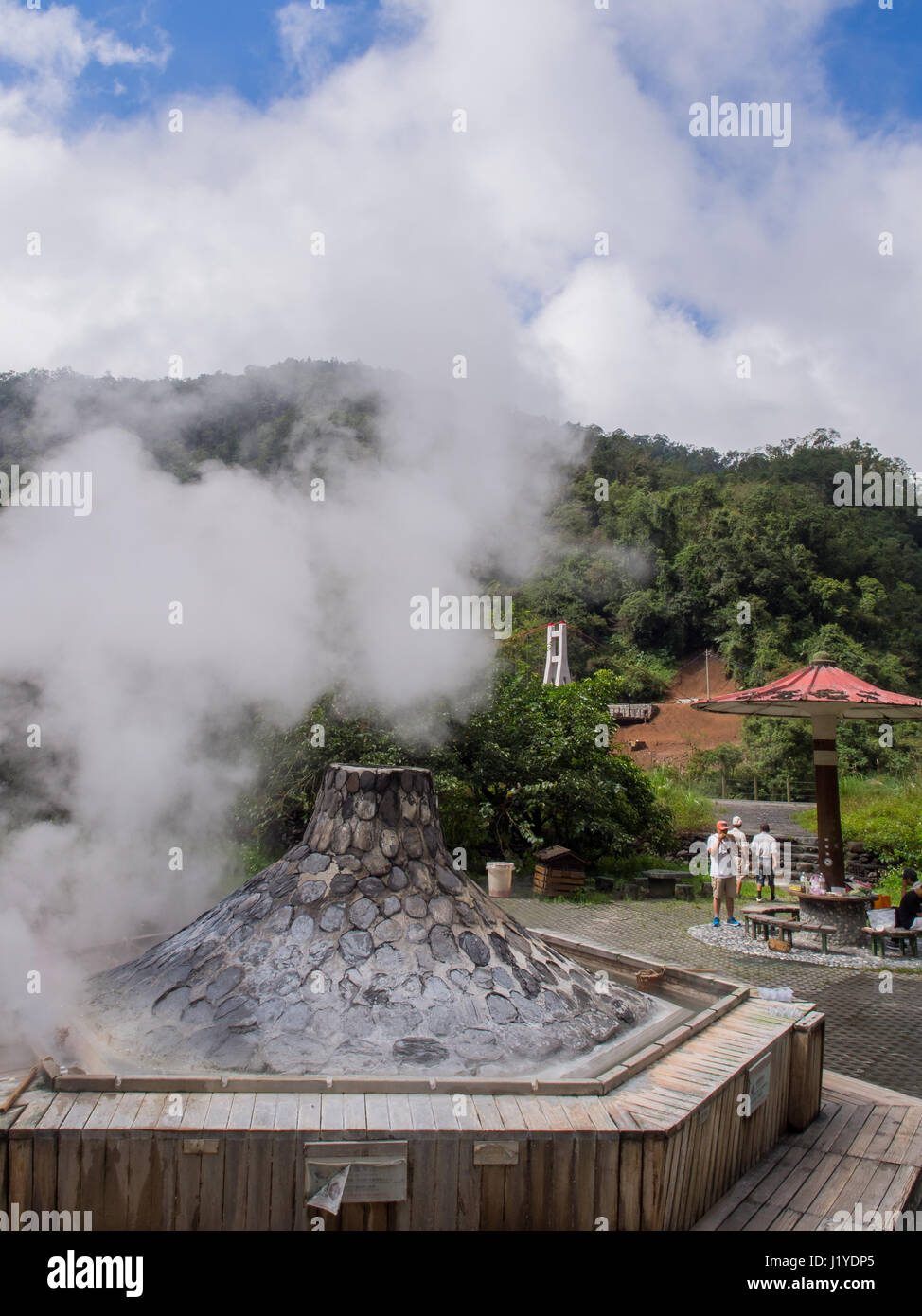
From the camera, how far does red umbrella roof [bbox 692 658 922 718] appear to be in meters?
11.3

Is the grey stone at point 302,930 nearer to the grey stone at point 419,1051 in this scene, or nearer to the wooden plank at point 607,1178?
the grey stone at point 419,1051

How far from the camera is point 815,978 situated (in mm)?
9438

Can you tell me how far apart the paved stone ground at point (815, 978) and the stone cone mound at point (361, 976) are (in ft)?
7.95

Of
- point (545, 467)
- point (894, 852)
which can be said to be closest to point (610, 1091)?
point (545, 467)

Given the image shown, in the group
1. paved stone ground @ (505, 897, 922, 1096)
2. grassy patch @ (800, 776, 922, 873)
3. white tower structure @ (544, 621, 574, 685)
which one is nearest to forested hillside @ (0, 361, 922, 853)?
white tower structure @ (544, 621, 574, 685)

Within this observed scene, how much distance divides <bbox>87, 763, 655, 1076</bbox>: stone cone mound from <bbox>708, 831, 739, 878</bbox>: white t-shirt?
7.13 m

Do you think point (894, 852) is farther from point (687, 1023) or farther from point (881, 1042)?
point (687, 1023)

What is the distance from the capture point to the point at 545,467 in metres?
7.64

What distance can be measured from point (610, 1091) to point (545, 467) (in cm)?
515

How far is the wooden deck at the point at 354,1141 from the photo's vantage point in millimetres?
3309

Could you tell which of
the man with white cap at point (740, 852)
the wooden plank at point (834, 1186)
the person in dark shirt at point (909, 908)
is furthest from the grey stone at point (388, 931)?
the man with white cap at point (740, 852)

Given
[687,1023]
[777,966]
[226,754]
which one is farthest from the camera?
[777,966]

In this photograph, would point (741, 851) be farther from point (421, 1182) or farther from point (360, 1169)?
point (360, 1169)

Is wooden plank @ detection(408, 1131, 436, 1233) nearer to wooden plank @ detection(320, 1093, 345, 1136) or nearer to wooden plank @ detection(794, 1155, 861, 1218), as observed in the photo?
wooden plank @ detection(320, 1093, 345, 1136)
